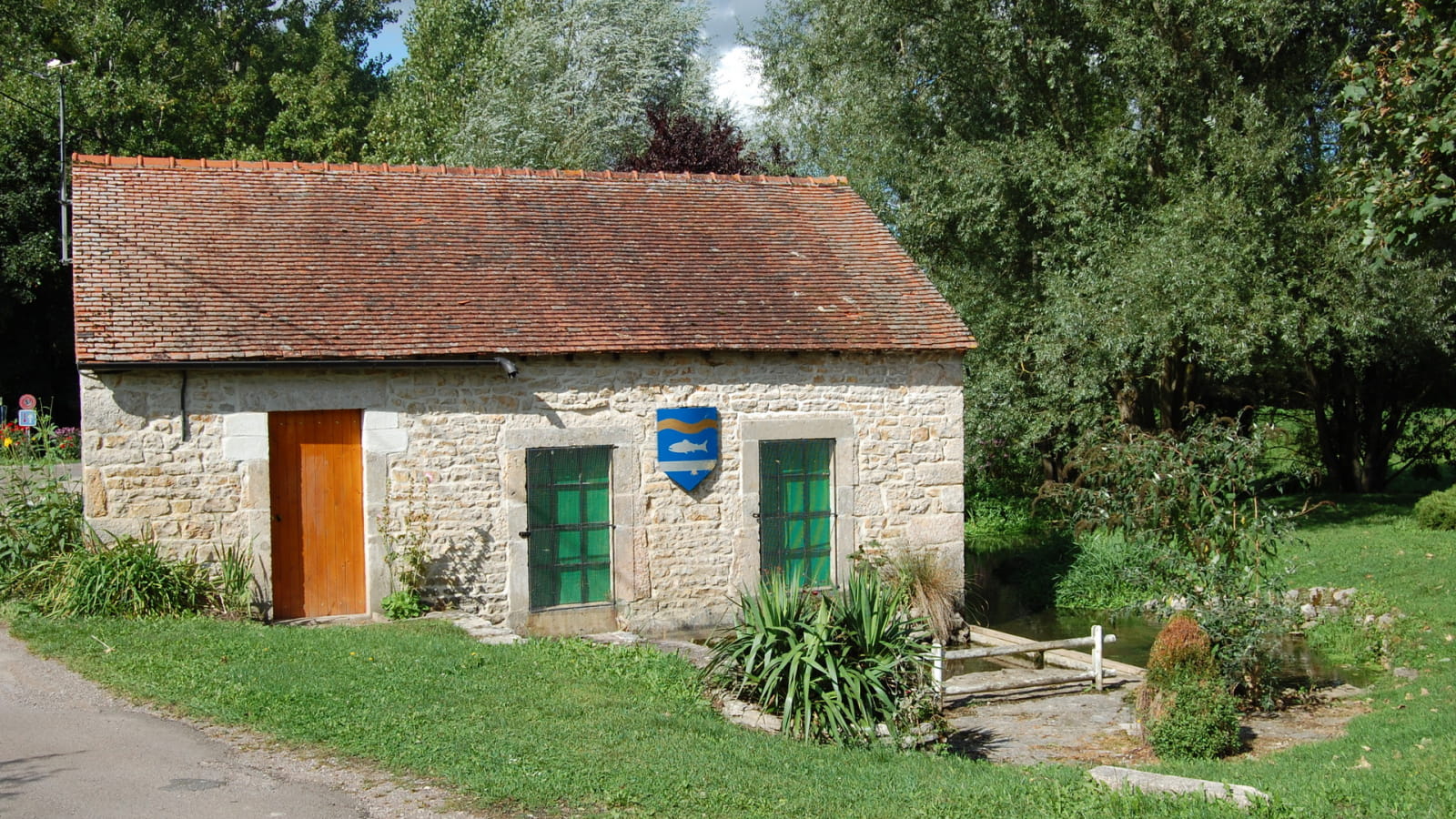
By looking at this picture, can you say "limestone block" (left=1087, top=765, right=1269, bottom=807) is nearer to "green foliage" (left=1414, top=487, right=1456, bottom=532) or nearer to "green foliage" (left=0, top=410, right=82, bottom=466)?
"green foliage" (left=0, top=410, right=82, bottom=466)

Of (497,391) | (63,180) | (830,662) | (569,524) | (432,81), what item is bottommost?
(830,662)

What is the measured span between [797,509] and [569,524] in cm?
241

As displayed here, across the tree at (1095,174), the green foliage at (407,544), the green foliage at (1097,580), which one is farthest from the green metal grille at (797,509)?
the tree at (1095,174)

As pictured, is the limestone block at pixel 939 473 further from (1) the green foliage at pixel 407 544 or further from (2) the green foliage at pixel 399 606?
(2) the green foliage at pixel 399 606

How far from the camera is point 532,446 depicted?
11797 millimetres

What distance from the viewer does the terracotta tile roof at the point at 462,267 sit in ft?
36.7

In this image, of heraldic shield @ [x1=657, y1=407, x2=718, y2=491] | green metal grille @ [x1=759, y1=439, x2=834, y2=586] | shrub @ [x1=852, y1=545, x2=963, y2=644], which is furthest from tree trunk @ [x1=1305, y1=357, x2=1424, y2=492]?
heraldic shield @ [x1=657, y1=407, x2=718, y2=491]

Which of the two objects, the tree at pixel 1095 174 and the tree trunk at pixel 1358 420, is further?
the tree trunk at pixel 1358 420

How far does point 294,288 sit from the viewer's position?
1171 centimetres

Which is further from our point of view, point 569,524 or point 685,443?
point 685,443

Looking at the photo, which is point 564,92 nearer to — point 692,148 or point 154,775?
point 692,148

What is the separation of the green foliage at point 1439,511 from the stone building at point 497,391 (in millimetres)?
8192

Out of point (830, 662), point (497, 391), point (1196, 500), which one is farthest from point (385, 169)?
point (1196, 500)

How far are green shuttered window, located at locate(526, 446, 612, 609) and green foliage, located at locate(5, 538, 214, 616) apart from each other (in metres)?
2.98
